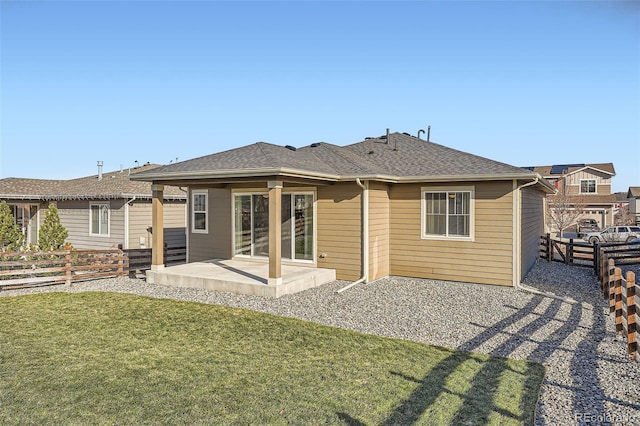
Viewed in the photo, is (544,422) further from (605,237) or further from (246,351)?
(605,237)

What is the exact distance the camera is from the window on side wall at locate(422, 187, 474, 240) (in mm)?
10898

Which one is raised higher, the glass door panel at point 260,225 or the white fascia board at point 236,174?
the white fascia board at point 236,174

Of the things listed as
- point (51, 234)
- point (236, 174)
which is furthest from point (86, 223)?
point (236, 174)

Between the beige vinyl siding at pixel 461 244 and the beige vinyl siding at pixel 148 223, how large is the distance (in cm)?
915

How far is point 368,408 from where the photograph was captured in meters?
4.04

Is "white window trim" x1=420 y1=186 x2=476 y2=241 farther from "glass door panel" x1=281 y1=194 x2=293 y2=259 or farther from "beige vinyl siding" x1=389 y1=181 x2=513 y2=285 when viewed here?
"glass door panel" x1=281 y1=194 x2=293 y2=259

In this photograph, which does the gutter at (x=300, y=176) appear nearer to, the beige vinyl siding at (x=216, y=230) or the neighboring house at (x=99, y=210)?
the beige vinyl siding at (x=216, y=230)

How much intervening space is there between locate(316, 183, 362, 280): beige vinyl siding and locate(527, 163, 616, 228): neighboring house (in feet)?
98.9

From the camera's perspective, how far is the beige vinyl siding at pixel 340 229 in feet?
35.9

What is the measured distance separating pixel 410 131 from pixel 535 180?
23.6 ft

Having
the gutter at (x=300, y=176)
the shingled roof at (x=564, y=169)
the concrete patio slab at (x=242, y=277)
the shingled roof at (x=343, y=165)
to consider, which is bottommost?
the concrete patio slab at (x=242, y=277)

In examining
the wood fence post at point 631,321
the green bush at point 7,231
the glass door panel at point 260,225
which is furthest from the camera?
the green bush at point 7,231

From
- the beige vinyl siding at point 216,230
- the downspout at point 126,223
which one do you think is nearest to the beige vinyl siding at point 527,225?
the beige vinyl siding at point 216,230

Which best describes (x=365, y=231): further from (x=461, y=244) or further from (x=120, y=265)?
(x=120, y=265)
